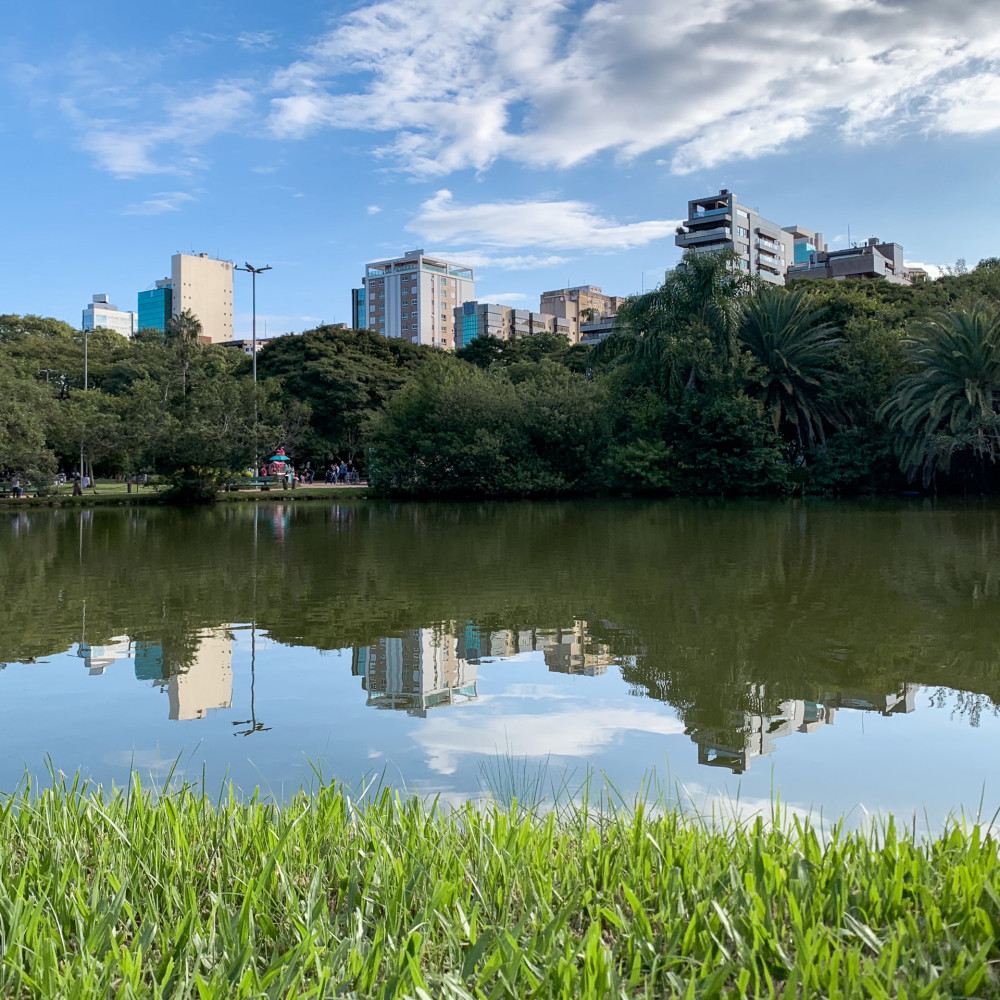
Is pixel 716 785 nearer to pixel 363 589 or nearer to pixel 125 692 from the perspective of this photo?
pixel 125 692

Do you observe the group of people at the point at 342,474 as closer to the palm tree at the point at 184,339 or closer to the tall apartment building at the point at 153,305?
the palm tree at the point at 184,339

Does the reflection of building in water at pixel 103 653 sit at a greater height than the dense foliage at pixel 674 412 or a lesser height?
lesser

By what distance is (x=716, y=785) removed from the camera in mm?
4285

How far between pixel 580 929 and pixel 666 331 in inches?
1310

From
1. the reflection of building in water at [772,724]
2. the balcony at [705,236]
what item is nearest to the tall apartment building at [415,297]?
the balcony at [705,236]

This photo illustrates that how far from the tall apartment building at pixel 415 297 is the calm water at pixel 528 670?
119019 mm

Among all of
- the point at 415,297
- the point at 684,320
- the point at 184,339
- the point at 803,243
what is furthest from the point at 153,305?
the point at 684,320

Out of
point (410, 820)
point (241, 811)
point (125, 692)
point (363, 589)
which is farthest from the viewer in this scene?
point (363, 589)

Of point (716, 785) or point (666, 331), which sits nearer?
point (716, 785)

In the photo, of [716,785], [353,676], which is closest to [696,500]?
[353,676]

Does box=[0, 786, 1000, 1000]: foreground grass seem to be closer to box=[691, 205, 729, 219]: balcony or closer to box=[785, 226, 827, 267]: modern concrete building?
box=[691, 205, 729, 219]: balcony

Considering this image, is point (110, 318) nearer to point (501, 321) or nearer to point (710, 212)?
point (501, 321)

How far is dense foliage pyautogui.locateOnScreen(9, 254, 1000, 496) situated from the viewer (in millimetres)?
31656

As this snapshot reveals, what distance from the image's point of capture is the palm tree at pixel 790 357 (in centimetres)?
3400
